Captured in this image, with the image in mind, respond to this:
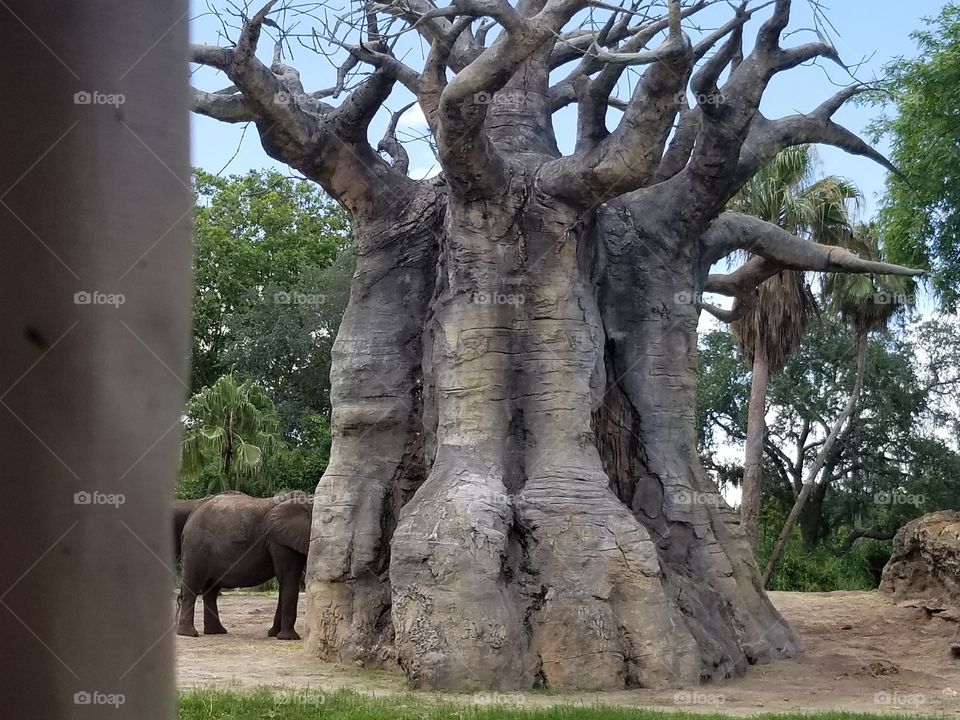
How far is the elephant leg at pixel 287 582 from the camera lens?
10.8m

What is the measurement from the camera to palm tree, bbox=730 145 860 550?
17.8 m

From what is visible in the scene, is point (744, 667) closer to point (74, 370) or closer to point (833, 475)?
point (74, 370)

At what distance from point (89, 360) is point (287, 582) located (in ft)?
34.7

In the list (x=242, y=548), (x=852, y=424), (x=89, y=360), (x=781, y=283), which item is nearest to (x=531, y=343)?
(x=242, y=548)

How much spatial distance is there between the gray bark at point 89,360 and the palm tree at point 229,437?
57.3 ft

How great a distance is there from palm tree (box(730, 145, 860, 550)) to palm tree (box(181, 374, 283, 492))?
26.8 feet

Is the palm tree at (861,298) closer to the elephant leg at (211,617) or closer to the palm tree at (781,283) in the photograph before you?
the palm tree at (781,283)

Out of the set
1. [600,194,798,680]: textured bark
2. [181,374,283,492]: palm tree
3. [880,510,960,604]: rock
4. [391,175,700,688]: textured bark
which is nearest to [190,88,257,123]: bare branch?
[391,175,700,688]: textured bark

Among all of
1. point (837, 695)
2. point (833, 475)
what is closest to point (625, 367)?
point (837, 695)

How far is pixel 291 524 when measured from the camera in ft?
36.9

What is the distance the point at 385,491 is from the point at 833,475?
18625 mm

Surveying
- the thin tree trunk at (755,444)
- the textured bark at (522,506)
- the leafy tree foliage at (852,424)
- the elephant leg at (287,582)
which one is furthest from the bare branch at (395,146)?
the leafy tree foliage at (852,424)

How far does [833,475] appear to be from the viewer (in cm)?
2591

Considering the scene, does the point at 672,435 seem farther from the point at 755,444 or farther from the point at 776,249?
the point at 755,444
